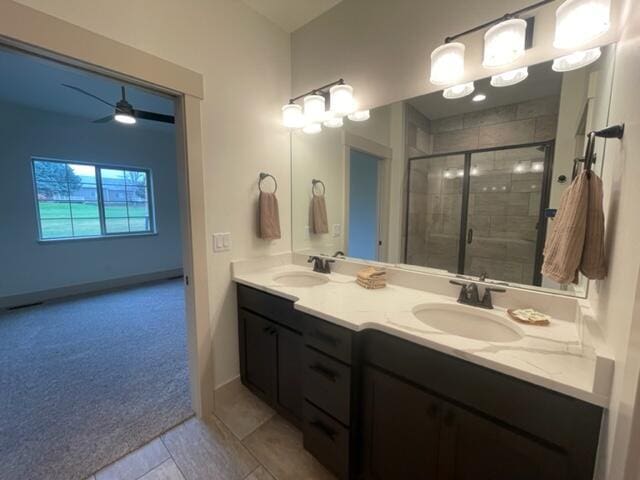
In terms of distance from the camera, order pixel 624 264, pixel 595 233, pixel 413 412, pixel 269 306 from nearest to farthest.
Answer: pixel 624 264 → pixel 595 233 → pixel 413 412 → pixel 269 306

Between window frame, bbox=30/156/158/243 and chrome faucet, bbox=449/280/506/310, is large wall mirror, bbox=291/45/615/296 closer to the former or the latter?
chrome faucet, bbox=449/280/506/310

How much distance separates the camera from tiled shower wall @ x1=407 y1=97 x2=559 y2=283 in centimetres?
129

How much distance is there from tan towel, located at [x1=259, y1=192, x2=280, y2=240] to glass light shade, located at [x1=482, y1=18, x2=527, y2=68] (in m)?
1.44

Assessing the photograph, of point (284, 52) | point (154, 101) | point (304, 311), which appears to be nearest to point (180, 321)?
point (304, 311)

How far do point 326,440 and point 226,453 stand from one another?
62cm

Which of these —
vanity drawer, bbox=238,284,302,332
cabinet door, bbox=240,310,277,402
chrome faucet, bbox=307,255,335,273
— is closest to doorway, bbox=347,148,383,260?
chrome faucet, bbox=307,255,335,273

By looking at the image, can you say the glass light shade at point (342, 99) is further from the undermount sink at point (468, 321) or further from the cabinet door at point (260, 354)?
the cabinet door at point (260, 354)

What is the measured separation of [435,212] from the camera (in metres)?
1.65

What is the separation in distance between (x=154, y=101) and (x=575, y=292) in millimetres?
4330

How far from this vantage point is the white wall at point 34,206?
349 centimetres

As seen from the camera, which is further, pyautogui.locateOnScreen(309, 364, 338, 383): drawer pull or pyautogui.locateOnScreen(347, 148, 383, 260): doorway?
pyautogui.locateOnScreen(347, 148, 383, 260): doorway

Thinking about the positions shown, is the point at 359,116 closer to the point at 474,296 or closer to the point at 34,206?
the point at 474,296

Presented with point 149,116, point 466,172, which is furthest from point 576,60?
point 149,116

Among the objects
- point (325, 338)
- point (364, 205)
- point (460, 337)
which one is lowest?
point (325, 338)
